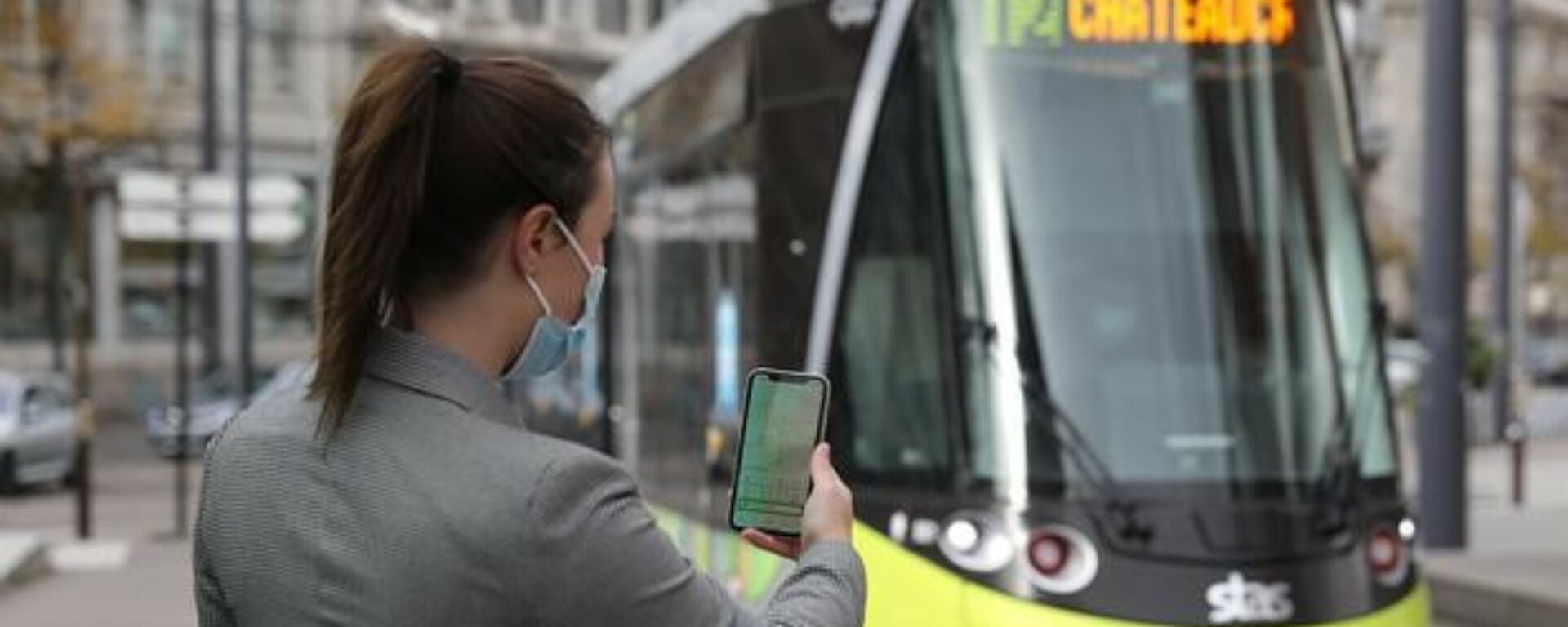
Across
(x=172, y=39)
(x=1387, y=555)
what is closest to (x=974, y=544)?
(x=1387, y=555)

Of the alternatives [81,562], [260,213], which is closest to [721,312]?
[81,562]

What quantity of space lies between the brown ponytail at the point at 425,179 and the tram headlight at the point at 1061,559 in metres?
4.22

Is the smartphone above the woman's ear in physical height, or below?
below

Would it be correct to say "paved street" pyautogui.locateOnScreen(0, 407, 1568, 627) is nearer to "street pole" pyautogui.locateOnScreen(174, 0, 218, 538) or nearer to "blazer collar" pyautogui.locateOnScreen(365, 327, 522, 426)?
"street pole" pyautogui.locateOnScreen(174, 0, 218, 538)

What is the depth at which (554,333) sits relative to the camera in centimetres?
196

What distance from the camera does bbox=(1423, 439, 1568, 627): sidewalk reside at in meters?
10.6

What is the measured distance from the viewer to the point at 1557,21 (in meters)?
61.5

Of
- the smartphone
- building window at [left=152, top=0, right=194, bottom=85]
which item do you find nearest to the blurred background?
the smartphone

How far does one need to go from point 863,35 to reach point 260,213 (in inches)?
451

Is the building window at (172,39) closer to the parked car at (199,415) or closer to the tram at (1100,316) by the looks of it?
the parked car at (199,415)

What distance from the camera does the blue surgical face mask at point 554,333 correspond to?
1.93 metres

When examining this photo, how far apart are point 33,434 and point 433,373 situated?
2115 centimetres

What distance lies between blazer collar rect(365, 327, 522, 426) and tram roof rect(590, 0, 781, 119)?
212 inches

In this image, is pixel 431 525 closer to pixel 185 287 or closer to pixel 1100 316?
pixel 1100 316
